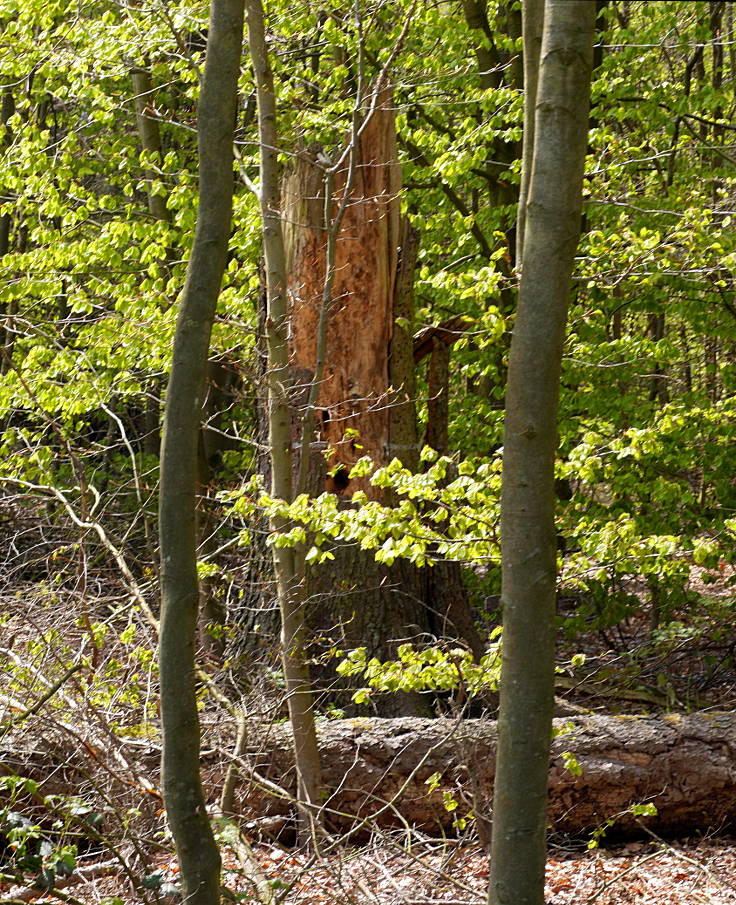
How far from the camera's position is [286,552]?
5.99 metres

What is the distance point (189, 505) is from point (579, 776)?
382 centimetres

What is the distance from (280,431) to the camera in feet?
19.4

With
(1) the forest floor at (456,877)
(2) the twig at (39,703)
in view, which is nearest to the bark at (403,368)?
(1) the forest floor at (456,877)

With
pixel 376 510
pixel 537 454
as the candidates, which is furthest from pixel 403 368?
pixel 537 454

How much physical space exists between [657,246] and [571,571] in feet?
7.49

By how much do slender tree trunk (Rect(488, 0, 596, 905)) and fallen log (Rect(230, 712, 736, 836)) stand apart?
304 centimetres

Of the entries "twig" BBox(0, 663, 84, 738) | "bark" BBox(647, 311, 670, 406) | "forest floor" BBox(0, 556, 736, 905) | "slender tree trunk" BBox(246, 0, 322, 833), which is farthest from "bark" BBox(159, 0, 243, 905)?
"bark" BBox(647, 311, 670, 406)

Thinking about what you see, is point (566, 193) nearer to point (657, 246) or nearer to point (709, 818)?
point (657, 246)

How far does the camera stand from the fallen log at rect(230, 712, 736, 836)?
19.8 ft

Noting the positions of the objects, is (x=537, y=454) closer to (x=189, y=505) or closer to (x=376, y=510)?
(x=189, y=505)

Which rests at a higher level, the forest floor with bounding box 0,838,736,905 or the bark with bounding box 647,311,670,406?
the bark with bounding box 647,311,670,406

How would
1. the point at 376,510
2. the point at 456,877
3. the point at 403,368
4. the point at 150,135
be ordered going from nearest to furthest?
the point at 376,510 < the point at 456,877 < the point at 403,368 < the point at 150,135

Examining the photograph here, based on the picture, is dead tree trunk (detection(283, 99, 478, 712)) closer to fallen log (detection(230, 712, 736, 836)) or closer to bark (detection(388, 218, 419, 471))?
bark (detection(388, 218, 419, 471))

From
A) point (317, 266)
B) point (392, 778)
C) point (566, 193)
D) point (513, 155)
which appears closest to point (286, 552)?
point (392, 778)
